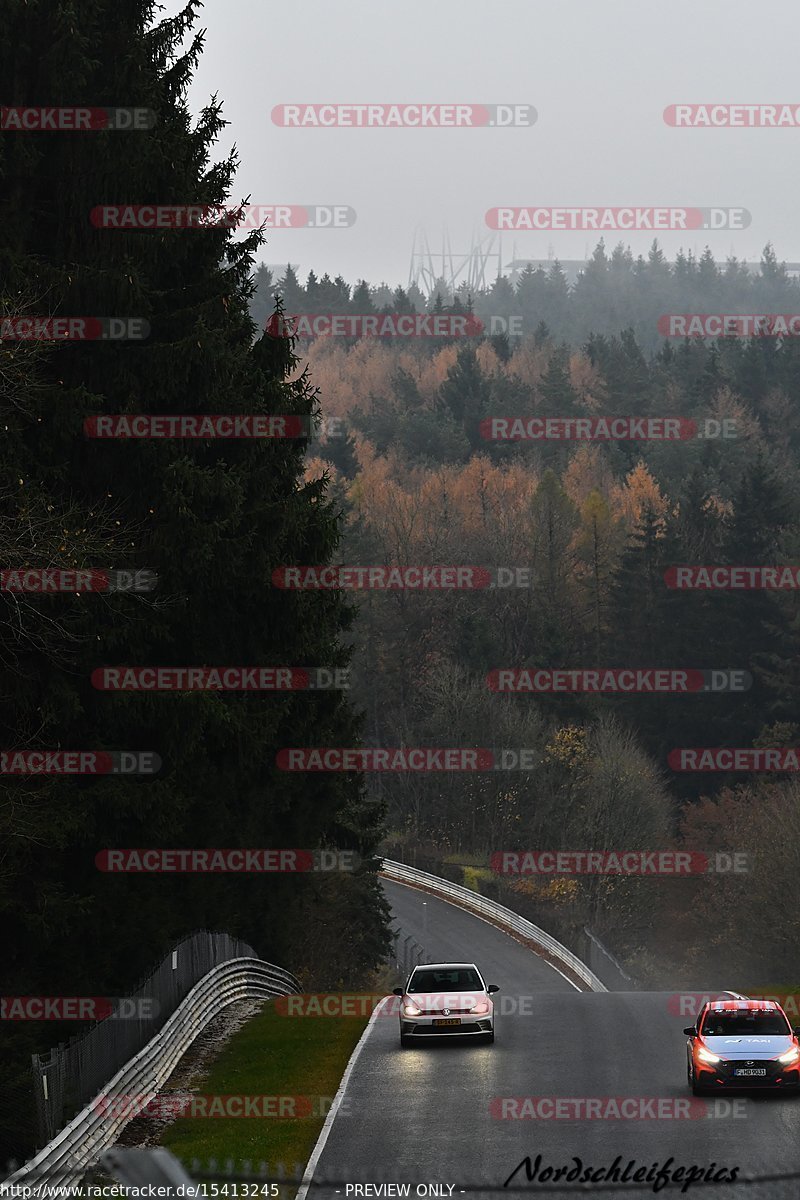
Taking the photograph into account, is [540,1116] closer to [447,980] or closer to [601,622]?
[447,980]

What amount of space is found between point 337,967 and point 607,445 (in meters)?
88.0

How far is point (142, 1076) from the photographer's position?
1962 cm

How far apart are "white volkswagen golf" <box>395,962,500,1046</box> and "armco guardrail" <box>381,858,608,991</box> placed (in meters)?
36.0

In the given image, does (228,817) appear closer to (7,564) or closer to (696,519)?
(7,564)

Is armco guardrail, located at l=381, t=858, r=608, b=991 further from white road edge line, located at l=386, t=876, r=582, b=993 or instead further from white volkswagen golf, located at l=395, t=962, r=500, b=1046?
white volkswagen golf, located at l=395, t=962, r=500, b=1046

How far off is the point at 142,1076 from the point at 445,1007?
19.6 feet

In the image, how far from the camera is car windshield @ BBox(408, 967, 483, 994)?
24375mm

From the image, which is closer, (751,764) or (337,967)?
(337,967)

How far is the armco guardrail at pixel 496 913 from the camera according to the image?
198 ft

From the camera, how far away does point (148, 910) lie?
76.5ft

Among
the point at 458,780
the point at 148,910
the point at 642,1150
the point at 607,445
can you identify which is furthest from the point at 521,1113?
the point at 607,445

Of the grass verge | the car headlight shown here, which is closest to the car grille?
the car headlight

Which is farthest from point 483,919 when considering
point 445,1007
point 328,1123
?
point 328,1123

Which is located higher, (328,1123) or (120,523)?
(120,523)
